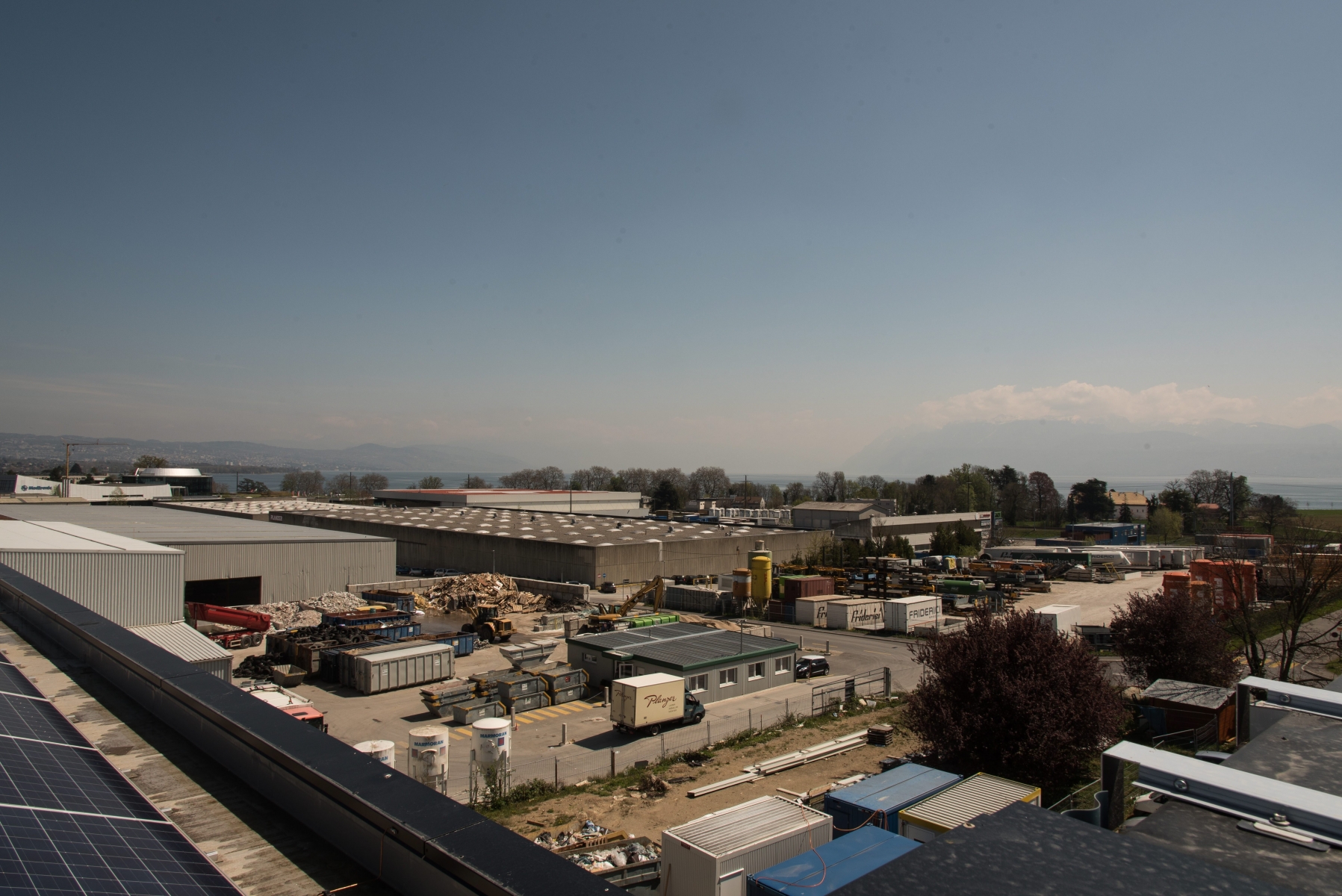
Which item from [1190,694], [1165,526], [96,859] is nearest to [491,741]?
[96,859]

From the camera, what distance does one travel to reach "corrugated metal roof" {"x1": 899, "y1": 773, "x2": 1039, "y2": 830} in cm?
1395

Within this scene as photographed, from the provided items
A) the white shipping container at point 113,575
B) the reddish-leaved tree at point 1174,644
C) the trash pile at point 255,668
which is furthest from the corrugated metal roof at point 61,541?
the reddish-leaved tree at point 1174,644

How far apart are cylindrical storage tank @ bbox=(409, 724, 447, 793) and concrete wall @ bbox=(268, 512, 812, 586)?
106 feet

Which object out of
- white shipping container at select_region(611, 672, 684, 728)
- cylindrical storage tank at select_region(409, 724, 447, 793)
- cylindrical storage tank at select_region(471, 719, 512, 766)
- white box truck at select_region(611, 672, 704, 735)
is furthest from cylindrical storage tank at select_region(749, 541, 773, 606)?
cylindrical storage tank at select_region(409, 724, 447, 793)

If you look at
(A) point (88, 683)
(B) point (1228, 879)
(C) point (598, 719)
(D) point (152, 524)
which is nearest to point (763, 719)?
(C) point (598, 719)

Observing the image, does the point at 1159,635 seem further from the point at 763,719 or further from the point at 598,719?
the point at 598,719

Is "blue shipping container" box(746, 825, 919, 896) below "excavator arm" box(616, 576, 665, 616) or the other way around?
the other way around

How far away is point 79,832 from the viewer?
182 inches

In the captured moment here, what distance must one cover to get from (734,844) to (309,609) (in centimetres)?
3566

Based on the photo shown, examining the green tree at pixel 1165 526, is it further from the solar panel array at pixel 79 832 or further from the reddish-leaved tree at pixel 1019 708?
the solar panel array at pixel 79 832

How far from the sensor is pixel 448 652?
29.5 metres

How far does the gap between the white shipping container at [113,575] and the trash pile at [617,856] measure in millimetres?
17998

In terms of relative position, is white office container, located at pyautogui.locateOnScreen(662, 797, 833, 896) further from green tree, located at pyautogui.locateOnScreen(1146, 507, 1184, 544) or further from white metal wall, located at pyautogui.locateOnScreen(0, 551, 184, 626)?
green tree, located at pyautogui.locateOnScreen(1146, 507, 1184, 544)

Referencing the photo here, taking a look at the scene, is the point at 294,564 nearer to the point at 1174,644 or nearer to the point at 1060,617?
the point at 1060,617
